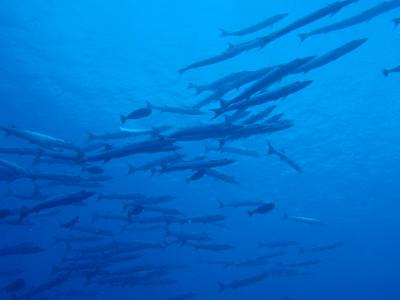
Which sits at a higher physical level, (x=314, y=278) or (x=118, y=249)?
(x=314, y=278)

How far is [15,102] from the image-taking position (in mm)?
19641

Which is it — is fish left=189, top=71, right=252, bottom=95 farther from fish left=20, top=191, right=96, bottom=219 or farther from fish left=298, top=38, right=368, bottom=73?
fish left=20, top=191, right=96, bottom=219

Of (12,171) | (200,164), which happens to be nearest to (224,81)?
(200,164)

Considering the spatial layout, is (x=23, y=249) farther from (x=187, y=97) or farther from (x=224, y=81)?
(x=187, y=97)

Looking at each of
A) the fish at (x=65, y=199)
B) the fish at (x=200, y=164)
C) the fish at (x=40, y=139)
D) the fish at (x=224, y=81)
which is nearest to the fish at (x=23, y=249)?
the fish at (x=40, y=139)

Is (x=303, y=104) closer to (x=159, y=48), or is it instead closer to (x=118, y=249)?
(x=159, y=48)

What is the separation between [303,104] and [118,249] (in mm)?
11047

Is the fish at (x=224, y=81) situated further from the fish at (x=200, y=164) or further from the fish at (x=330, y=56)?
the fish at (x=200, y=164)

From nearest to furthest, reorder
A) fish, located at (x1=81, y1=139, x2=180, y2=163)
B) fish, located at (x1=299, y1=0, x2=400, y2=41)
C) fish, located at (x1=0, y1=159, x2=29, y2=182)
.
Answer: fish, located at (x1=81, y1=139, x2=180, y2=163), fish, located at (x1=299, y1=0, x2=400, y2=41), fish, located at (x1=0, y1=159, x2=29, y2=182)

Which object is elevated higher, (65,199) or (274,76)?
(274,76)

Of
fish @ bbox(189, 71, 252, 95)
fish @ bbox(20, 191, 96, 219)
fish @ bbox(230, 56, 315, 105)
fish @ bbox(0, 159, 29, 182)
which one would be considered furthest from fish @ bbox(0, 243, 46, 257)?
fish @ bbox(230, 56, 315, 105)

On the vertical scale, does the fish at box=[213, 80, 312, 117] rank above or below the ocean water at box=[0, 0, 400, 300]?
below

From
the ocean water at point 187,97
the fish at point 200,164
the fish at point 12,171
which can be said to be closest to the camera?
the fish at point 200,164

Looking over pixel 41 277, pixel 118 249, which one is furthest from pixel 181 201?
pixel 41 277
